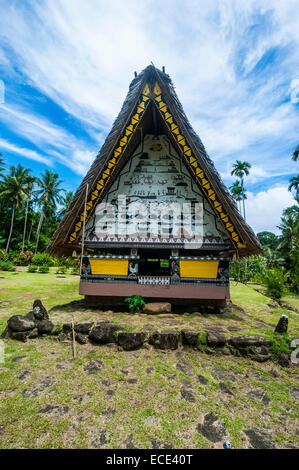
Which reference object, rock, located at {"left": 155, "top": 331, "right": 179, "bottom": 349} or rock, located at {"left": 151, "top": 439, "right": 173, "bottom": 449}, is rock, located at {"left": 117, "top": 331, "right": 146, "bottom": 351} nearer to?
rock, located at {"left": 155, "top": 331, "right": 179, "bottom": 349}

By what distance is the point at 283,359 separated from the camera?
3.57 m

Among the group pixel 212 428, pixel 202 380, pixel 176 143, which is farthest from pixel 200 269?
pixel 212 428

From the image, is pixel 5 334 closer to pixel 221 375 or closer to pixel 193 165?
pixel 221 375

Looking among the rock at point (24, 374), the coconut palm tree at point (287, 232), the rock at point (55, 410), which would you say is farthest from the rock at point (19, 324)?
the coconut palm tree at point (287, 232)

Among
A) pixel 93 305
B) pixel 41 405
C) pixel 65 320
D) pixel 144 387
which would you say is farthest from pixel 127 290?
pixel 41 405

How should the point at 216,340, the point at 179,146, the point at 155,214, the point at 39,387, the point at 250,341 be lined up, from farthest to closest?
the point at 155,214 → the point at 179,146 → the point at 216,340 → the point at 250,341 → the point at 39,387

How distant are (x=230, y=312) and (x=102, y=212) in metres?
4.75

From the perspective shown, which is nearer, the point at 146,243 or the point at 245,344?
the point at 245,344

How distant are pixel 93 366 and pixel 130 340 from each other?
0.77m

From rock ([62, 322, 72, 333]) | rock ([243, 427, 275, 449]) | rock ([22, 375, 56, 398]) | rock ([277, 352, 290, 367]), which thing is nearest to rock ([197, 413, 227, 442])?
rock ([243, 427, 275, 449])

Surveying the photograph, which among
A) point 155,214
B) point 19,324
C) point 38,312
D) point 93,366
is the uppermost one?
point 155,214

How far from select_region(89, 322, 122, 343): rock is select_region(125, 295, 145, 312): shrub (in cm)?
139

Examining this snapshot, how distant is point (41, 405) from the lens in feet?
8.29

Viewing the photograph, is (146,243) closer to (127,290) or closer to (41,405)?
(127,290)
